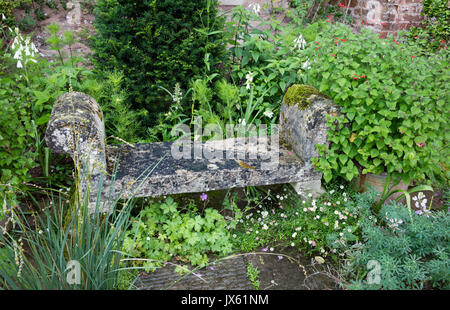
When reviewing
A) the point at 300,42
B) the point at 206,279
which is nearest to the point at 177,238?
the point at 206,279

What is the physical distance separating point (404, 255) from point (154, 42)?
8.85ft

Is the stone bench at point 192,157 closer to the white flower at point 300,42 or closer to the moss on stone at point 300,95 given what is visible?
the moss on stone at point 300,95

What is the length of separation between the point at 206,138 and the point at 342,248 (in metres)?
1.66

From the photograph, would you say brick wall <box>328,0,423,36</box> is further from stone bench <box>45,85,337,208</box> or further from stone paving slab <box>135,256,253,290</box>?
stone paving slab <box>135,256,253,290</box>

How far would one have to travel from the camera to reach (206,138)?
3.50 meters

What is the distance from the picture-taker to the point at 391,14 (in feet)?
17.7

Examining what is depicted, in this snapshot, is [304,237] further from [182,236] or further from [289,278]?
[182,236]

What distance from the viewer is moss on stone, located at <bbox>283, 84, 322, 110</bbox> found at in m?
2.93

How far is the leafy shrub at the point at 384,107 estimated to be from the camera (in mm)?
2525

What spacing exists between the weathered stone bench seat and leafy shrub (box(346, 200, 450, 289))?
74 centimetres

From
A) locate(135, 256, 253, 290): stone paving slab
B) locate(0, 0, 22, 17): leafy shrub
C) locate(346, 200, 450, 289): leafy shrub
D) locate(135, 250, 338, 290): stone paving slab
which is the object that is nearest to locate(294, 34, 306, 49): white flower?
locate(346, 200, 450, 289): leafy shrub

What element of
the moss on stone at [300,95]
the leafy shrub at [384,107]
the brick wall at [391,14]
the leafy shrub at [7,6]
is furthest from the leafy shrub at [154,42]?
the leafy shrub at [7,6]

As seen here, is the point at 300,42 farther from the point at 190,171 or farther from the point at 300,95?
the point at 190,171
